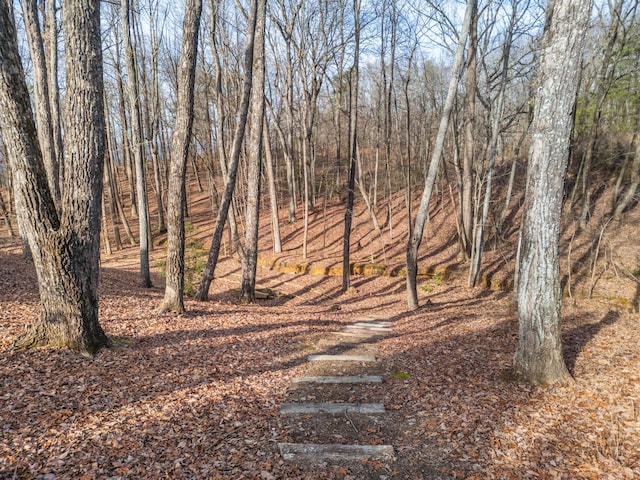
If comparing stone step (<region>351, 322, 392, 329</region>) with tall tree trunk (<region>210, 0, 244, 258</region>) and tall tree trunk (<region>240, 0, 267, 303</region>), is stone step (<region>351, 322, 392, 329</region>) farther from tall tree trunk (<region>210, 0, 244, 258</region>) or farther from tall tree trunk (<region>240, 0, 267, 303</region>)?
tall tree trunk (<region>210, 0, 244, 258</region>)

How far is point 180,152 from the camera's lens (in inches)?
303

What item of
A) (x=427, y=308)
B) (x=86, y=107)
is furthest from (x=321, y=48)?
(x=86, y=107)

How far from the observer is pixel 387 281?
15555mm

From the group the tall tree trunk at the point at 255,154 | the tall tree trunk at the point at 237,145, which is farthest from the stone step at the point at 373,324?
the tall tree trunk at the point at 237,145

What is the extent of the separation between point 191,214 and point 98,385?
926 inches

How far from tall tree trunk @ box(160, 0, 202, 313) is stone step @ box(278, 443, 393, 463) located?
521 centimetres

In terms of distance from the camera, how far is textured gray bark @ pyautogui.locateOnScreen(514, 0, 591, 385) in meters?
4.76

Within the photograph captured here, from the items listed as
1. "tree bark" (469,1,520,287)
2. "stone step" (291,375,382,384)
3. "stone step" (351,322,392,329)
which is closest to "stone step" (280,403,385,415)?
"stone step" (291,375,382,384)

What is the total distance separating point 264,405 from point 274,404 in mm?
137

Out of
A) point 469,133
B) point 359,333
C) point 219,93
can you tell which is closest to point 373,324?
point 359,333

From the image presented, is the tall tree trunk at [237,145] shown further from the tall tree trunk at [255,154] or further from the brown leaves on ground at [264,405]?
the brown leaves on ground at [264,405]

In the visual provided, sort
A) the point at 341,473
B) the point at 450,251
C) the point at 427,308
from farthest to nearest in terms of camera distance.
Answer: the point at 450,251
the point at 427,308
the point at 341,473

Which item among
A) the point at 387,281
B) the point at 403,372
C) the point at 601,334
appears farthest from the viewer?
the point at 387,281

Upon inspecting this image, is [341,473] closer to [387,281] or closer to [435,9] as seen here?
[387,281]
